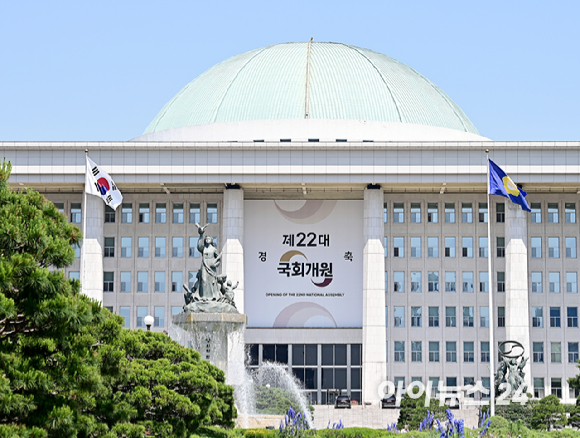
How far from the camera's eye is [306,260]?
70.3 meters

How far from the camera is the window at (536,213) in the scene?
7069 centimetres

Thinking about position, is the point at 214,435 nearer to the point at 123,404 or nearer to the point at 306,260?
the point at 123,404

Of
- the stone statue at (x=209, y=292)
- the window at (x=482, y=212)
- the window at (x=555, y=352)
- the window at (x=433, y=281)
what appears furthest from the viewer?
the window at (x=482, y=212)

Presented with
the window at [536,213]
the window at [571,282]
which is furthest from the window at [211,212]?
the window at [571,282]

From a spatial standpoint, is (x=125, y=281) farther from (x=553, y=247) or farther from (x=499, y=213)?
(x=553, y=247)

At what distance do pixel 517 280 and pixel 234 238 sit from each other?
64.3 feet

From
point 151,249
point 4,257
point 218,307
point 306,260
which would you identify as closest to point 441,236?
point 306,260

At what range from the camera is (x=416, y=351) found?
70062mm

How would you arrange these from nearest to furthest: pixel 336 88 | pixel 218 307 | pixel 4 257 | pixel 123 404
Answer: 1. pixel 4 257
2. pixel 123 404
3. pixel 218 307
4. pixel 336 88

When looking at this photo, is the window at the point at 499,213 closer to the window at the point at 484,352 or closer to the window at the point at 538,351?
the window at the point at 484,352

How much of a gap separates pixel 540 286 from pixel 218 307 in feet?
135

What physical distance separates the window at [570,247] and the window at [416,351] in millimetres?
12641

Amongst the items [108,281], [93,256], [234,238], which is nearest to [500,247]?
[234,238]

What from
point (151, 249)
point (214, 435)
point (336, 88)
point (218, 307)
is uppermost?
point (336, 88)
